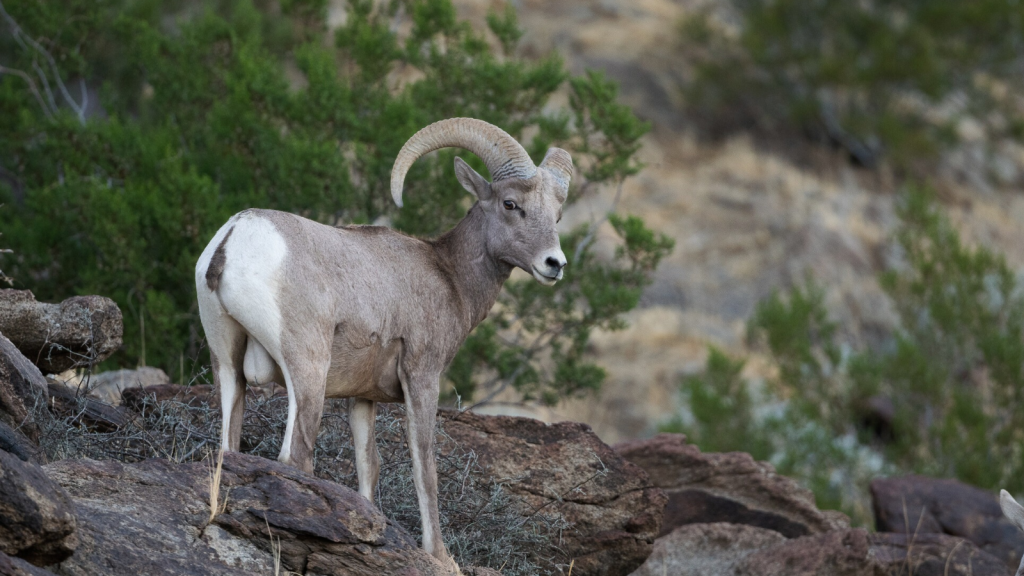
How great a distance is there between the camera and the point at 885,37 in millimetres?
29469

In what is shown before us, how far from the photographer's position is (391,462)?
23.5 ft

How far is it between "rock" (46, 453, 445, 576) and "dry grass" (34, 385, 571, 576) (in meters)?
0.99

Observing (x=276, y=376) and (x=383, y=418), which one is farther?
(x=383, y=418)

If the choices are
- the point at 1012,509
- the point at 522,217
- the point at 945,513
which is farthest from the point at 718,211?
the point at 522,217

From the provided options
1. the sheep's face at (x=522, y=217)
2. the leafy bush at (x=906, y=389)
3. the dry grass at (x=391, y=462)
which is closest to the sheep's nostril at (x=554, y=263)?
the sheep's face at (x=522, y=217)

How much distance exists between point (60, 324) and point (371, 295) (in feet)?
6.70

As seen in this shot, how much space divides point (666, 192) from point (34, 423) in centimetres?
2202

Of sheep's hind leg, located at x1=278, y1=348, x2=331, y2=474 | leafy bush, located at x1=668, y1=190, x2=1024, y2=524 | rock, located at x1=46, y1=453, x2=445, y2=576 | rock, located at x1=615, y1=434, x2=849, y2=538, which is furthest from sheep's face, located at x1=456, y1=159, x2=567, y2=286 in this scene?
leafy bush, located at x1=668, y1=190, x2=1024, y2=524

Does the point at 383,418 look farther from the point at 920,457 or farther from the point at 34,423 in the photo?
the point at 920,457

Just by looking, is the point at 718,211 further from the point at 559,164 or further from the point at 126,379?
the point at 559,164

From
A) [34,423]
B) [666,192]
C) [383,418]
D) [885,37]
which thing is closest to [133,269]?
[383,418]

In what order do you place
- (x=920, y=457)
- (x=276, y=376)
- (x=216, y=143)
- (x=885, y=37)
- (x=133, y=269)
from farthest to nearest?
(x=885, y=37) < (x=920, y=457) < (x=216, y=143) < (x=133, y=269) < (x=276, y=376)

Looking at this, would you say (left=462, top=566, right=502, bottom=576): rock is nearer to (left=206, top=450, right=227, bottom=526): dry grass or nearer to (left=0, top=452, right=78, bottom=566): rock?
(left=206, top=450, right=227, bottom=526): dry grass

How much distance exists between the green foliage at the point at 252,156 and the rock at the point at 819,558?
4827 mm
